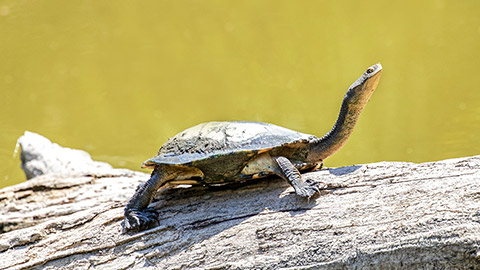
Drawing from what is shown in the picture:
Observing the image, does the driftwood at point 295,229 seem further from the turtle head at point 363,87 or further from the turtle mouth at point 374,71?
the turtle mouth at point 374,71

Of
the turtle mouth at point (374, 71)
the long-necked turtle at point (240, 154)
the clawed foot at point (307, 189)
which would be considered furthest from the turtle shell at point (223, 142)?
the turtle mouth at point (374, 71)

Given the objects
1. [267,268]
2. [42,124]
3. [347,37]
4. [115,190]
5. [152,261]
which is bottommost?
[267,268]

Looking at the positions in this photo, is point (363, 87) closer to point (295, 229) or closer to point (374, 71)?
point (374, 71)

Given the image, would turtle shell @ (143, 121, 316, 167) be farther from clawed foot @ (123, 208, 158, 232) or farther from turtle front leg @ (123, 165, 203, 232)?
clawed foot @ (123, 208, 158, 232)

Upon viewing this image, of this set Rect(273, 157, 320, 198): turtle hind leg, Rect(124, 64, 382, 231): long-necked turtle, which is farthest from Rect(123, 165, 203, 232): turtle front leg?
Rect(273, 157, 320, 198): turtle hind leg

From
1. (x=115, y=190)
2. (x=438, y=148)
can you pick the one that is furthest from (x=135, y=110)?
(x=438, y=148)

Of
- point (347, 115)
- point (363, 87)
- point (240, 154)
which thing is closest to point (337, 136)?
point (347, 115)

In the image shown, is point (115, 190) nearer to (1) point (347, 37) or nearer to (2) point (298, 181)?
(2) point (298, 181)

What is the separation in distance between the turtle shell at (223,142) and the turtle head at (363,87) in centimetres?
25

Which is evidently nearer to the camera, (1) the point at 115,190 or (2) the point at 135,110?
(1) the point at 115,190

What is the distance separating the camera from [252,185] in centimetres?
219

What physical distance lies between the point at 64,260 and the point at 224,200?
2.31 ft

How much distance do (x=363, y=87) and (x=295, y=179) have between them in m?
0.46

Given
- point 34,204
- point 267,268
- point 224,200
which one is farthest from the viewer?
point 34,204
